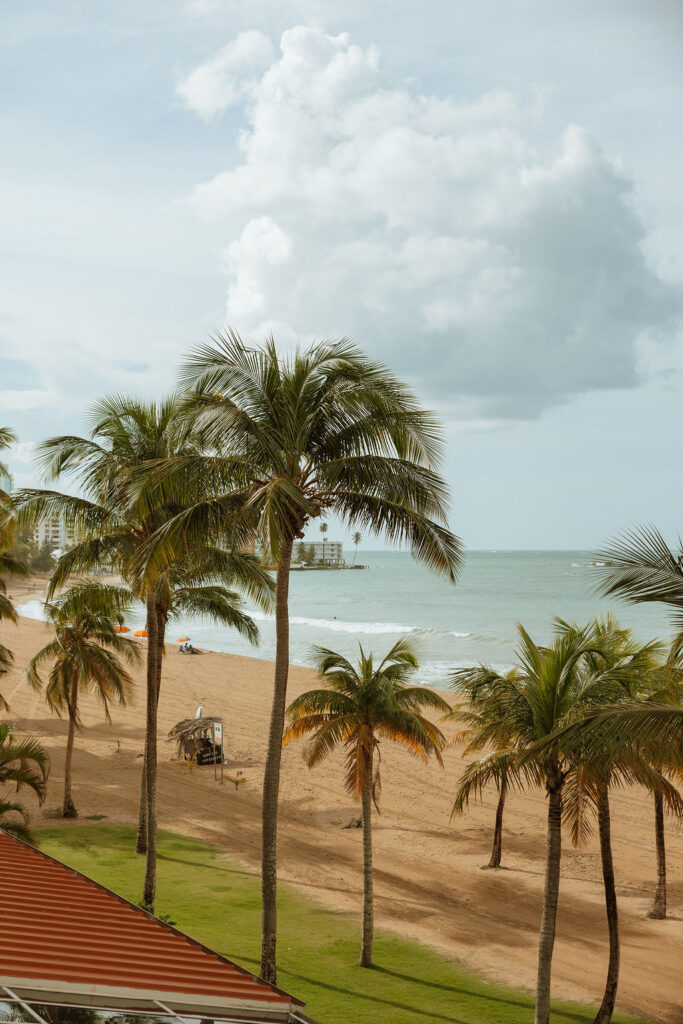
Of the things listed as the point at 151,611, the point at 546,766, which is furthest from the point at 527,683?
the point at 151,611

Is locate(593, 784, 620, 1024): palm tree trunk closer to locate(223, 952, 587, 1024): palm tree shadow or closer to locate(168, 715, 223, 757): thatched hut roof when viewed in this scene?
locate(223, 952, 587, 1024): palm tree shadow

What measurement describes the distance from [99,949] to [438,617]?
3139 inches

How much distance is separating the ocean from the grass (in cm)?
1841

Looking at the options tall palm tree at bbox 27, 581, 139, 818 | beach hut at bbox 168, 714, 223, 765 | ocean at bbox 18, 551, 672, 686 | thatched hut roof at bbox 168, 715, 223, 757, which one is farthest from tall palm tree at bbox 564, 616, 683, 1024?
ocean at bbox 18, 551, 672, 686

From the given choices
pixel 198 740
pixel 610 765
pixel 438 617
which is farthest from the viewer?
pixel 438 617

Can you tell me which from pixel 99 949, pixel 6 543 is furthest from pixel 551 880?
pixel 6 543

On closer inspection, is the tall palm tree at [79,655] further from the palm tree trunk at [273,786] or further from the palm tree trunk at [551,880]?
the palm tree trunk at [551,880]

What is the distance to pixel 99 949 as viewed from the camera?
25.7 ft

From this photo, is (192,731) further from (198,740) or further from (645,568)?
(645,568)

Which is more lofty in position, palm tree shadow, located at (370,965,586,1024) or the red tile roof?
the red tile roof

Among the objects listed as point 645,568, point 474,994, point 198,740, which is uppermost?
point 645,568

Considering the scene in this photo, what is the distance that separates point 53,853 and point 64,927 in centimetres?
1175

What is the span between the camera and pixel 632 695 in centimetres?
1144

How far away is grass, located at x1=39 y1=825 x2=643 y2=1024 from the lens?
12.7 m
